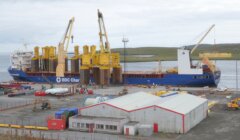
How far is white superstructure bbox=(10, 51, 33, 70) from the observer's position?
80812 millimetres

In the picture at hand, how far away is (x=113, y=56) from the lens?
69.5 metres

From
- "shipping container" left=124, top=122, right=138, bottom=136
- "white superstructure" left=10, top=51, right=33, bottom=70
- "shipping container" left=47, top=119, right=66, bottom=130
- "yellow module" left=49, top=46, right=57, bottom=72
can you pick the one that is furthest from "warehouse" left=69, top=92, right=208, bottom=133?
"white superstructure" left=10, top=51, right=33, bottom=70

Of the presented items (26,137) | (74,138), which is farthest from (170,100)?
(26,137)

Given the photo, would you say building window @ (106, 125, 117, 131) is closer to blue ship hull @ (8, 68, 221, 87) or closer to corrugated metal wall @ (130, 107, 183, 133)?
corrugated metal wall @ (130, 107, 183, 133)

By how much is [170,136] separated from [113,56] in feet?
141

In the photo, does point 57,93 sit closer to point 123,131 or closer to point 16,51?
point 123,131

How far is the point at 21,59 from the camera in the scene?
8169 centimetres

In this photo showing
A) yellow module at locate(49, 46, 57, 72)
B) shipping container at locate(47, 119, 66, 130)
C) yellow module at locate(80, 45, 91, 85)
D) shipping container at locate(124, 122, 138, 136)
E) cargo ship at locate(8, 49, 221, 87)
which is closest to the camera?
shipping container at locate(124, 122, 138, 136)

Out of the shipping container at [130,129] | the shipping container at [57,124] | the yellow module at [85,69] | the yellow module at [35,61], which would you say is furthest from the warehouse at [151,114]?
the yellow module at [35,61]

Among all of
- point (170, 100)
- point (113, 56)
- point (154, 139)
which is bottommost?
point (154, 139)

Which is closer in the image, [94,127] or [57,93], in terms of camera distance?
[94,127]

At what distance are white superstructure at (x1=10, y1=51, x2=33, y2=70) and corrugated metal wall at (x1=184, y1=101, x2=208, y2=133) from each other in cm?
5485

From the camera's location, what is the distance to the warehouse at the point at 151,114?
93.9 ft

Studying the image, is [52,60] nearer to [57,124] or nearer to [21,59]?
[21,59]
